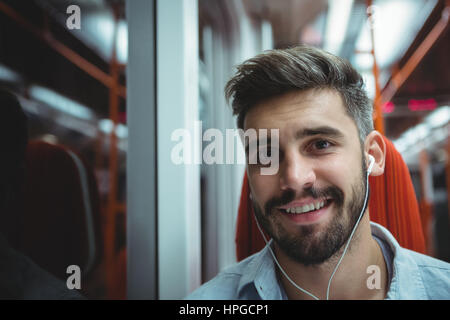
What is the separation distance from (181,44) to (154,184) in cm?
48

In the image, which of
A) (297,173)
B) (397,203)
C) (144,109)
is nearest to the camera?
(297,173)

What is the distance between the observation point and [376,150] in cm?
87

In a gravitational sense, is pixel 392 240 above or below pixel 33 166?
below

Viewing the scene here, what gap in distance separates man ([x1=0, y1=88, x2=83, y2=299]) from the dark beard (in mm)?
642

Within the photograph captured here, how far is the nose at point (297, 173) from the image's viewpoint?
77 centimetres

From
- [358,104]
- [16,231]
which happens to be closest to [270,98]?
[358,104]

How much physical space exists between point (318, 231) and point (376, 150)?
0.30 m

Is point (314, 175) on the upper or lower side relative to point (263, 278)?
upper

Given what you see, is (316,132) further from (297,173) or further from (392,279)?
(392,279)

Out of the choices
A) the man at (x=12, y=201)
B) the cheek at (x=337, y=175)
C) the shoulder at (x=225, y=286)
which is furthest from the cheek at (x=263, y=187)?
the man at (x=12, y=201)

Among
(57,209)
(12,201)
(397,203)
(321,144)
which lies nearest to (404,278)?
(397,203)

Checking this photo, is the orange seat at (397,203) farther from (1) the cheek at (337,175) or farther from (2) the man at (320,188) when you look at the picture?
(1) the cheek at (337,175)

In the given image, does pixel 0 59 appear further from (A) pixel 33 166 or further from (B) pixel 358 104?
(B) pixel 358 104

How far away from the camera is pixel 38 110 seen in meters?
0.93
